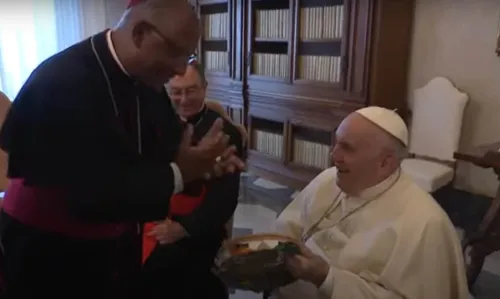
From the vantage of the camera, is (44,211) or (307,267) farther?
(307,267)

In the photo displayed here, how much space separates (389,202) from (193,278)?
29.2 inches

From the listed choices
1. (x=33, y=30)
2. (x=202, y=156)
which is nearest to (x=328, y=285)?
(x=202, y=156)

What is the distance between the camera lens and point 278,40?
409 centimetres

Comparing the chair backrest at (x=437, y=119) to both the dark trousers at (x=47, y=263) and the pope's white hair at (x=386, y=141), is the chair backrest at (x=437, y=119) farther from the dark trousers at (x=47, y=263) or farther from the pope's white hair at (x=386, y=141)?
the dark trousers at (x=47, y=263)

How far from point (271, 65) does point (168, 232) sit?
2668 millimetres

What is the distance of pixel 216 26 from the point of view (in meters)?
4.69

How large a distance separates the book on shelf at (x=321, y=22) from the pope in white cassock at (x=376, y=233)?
84.1 inches

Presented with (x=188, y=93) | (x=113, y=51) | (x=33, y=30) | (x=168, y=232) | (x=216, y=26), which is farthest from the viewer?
(x=216, y=26)

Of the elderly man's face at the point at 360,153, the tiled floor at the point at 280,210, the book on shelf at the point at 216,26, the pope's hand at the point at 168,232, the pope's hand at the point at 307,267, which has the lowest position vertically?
the tiled floor at the point at 280,210

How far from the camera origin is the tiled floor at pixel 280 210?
2645 mm

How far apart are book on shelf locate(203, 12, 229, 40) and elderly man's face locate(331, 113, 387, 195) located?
3188 mm

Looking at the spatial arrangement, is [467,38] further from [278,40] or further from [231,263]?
[231,263]

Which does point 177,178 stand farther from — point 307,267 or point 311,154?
point 311,154

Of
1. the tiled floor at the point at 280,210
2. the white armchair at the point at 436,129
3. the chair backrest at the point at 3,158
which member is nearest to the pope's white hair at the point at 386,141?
the tiled floor at the point at 280,210
